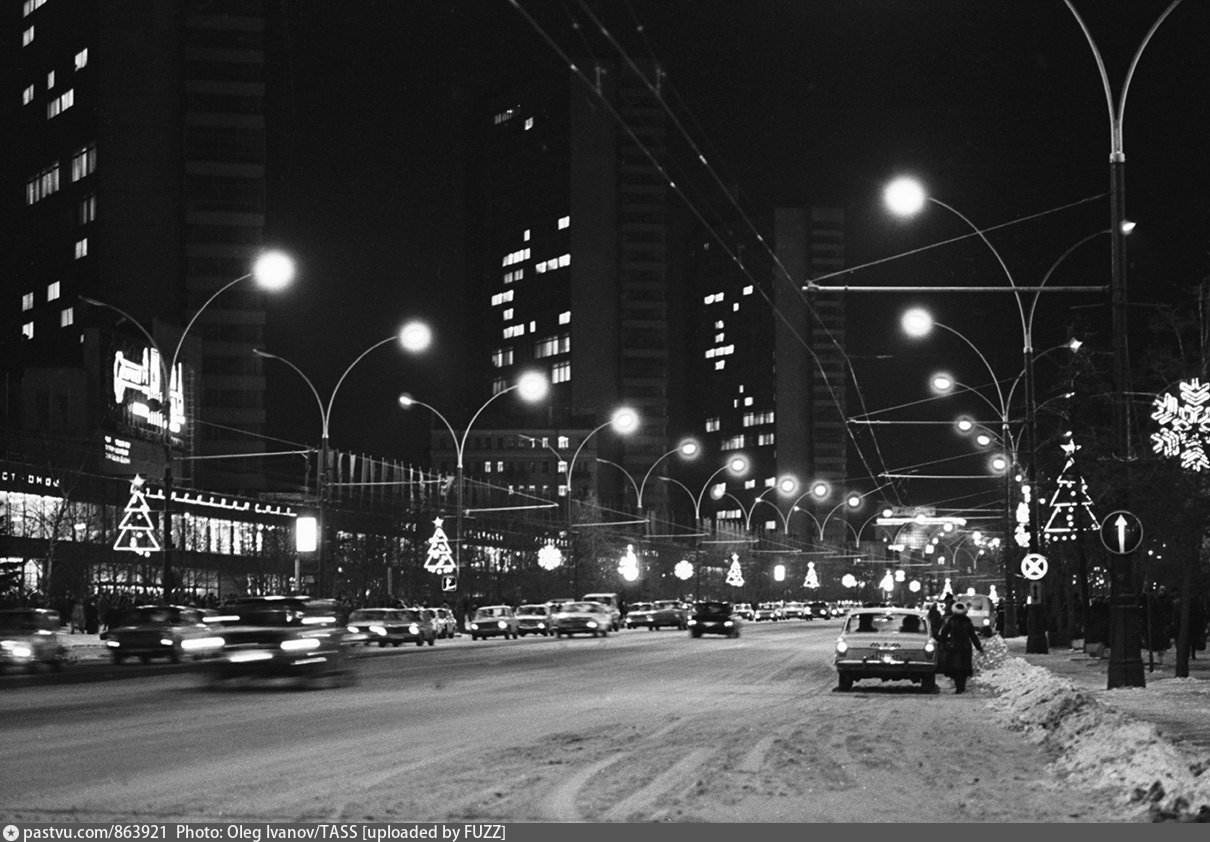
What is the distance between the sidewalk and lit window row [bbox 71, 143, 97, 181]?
354 feet

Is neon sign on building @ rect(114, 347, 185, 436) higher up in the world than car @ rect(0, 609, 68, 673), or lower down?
higher up

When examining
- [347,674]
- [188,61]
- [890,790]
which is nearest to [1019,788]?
[890,790]

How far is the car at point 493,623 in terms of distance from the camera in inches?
2886

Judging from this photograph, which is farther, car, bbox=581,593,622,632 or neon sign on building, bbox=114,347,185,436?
neon sign on building, bbox=114,347,185,436

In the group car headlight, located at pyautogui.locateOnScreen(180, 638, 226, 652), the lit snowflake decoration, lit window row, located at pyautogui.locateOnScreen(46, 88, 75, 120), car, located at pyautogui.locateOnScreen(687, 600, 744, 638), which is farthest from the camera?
lit window row, located at pyautogui.locateOnScreen(46, 88, 75, 120)

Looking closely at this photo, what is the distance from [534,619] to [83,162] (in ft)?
247

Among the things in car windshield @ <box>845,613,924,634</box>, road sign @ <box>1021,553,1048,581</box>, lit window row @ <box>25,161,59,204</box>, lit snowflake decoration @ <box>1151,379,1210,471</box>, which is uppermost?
lit window row @ <box>25,161,59,204</box>

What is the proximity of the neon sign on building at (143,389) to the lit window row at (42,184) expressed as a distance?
175 feet

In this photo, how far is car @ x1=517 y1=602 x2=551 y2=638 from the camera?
252 ft

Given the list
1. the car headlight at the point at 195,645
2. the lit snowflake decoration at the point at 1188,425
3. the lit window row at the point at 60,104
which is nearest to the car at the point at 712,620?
the car headlight at the point at 195,645

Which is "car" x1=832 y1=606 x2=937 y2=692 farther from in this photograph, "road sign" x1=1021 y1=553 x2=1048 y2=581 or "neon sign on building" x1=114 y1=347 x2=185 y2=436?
"neon sign on building" x1=114 y1=347 x2=185 y2=436

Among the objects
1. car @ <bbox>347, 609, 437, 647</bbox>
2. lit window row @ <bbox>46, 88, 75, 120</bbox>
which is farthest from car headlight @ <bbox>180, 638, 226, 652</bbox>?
lit window row @ <bbox>46, 88, 75, 120</bbox>

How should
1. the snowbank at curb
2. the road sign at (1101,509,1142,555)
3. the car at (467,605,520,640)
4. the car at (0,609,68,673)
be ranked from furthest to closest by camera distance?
the car at (467,605,520,640)
the car at (0,609,68,673)
the road sign at (1101,509,1142,555)
the snowbank at curb
